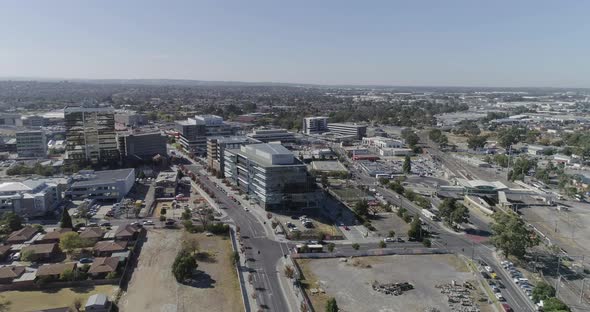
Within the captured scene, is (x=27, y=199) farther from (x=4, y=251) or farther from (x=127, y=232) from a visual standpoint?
(x=127, y=232)

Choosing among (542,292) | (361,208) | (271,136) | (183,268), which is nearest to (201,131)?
(271,136)

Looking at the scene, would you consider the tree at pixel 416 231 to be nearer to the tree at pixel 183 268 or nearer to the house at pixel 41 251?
the tree at pixel 183 268

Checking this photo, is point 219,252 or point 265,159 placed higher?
point 265,159

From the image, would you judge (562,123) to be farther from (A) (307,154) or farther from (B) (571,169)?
(A) (307,154)

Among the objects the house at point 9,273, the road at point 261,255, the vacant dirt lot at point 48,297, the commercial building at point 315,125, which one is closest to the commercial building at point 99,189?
the road at point 261,255

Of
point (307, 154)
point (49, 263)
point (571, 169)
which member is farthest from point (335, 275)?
point (571, 169)
